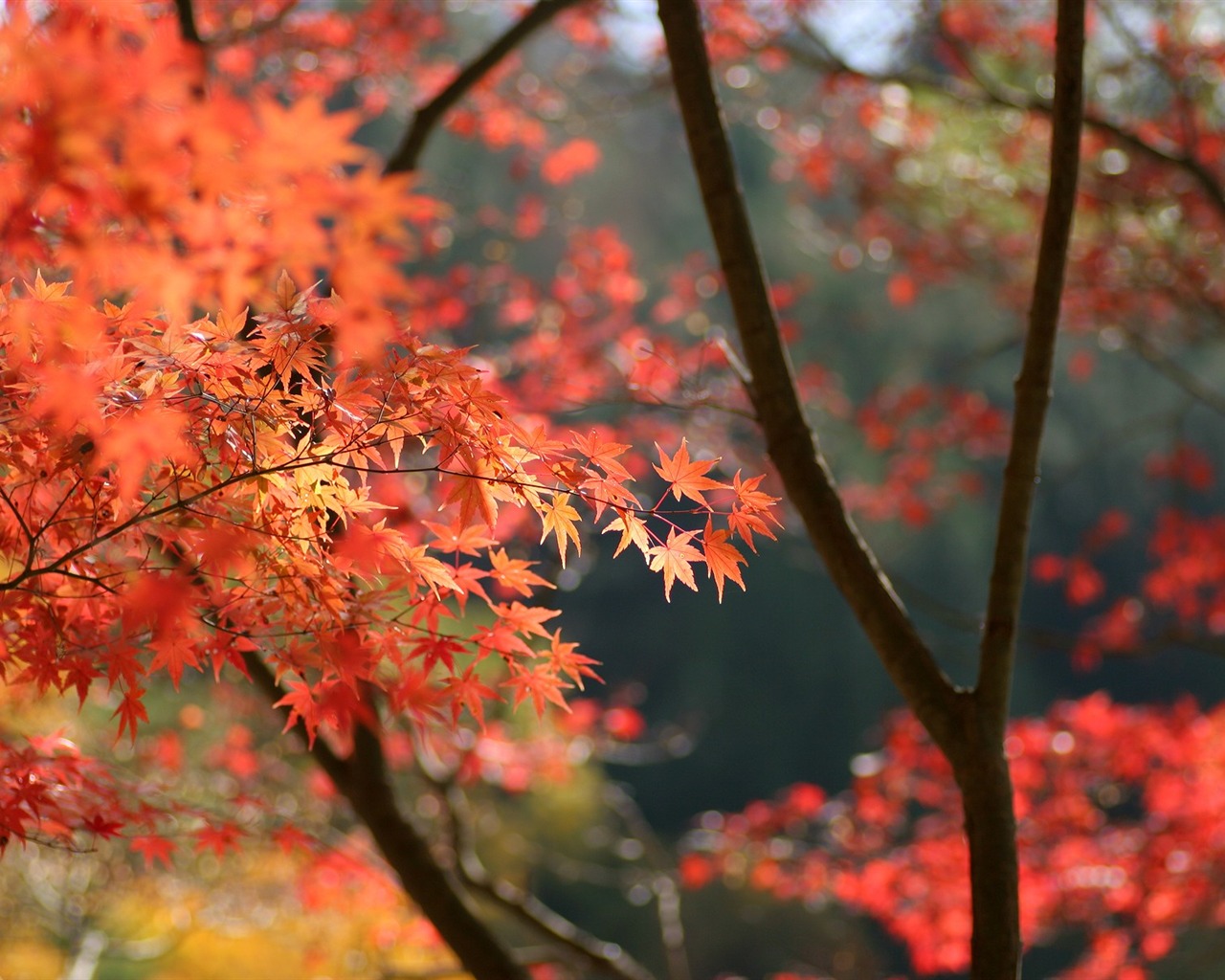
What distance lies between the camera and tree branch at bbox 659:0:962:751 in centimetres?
188

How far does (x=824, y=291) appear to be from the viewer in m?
15.2

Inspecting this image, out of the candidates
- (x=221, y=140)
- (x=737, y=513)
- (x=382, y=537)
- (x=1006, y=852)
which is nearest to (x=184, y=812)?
(x=382, y=537)

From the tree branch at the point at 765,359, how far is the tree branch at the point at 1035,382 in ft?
0.52

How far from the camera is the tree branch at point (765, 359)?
1.88 m

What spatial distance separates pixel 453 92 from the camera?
2.85 meters

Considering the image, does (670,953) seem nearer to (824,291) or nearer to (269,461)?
(269,461)

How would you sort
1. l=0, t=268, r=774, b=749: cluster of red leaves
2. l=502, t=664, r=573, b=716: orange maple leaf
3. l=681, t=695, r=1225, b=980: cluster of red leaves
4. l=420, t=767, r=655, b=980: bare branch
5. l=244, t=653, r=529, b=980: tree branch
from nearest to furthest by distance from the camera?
l=0, t=268, r=774, b=749: cluster of red leaves < l=502, t=664, r=573, b=716: orange maple leaf < l=244, t=653, r=529, b=980: tree branch < l=420, t=767, r=655, b=980: bare branch < l=681, t=695, r=1225, b=980: cluster of red leaves

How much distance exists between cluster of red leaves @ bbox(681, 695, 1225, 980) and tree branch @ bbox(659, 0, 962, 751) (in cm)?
301

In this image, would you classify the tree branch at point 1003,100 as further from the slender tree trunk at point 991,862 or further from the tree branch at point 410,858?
the tree branch at point 410,858

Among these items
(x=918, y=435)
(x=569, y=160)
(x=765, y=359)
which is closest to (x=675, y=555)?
(x=765, y=359)

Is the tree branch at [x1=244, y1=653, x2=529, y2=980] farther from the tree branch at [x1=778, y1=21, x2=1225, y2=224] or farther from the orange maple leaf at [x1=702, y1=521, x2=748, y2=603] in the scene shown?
the tree branch at [x1=778, y1=21, x2=1225, y2=224]

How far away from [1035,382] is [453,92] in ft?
5.92

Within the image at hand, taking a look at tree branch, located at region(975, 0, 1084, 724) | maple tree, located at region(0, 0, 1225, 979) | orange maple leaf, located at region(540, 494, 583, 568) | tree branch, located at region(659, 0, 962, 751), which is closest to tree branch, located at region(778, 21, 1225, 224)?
maple tree, located at region(0, 0, 1225, 979)

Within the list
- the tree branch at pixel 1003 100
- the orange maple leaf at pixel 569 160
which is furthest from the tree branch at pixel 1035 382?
the orange maple leaf at pixel 569 160
